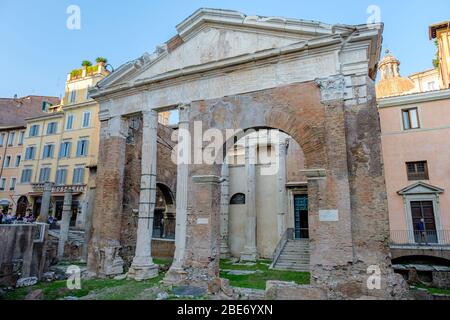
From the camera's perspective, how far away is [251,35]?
368 inches

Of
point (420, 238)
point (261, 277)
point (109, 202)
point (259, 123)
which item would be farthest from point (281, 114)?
point (420, 238)

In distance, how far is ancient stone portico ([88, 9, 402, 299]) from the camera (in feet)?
23.8

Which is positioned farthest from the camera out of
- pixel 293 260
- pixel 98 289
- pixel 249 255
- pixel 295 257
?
pixel 249 255

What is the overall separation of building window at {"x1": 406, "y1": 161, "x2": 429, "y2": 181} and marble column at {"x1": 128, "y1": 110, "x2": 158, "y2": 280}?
46.7 feet

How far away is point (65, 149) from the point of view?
83.6 feet

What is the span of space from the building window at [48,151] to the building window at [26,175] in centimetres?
200

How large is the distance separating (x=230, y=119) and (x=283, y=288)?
4888 mm

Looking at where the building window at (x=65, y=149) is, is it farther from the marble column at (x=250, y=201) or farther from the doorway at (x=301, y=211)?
the doorway at (x=301, y=211)

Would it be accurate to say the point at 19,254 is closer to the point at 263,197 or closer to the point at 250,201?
the point at 250,201

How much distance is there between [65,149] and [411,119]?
25053 mm

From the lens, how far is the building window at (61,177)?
24797mm

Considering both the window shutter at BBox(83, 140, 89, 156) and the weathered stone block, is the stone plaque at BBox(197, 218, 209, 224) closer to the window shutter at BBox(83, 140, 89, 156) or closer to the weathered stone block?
the weathered stone block
